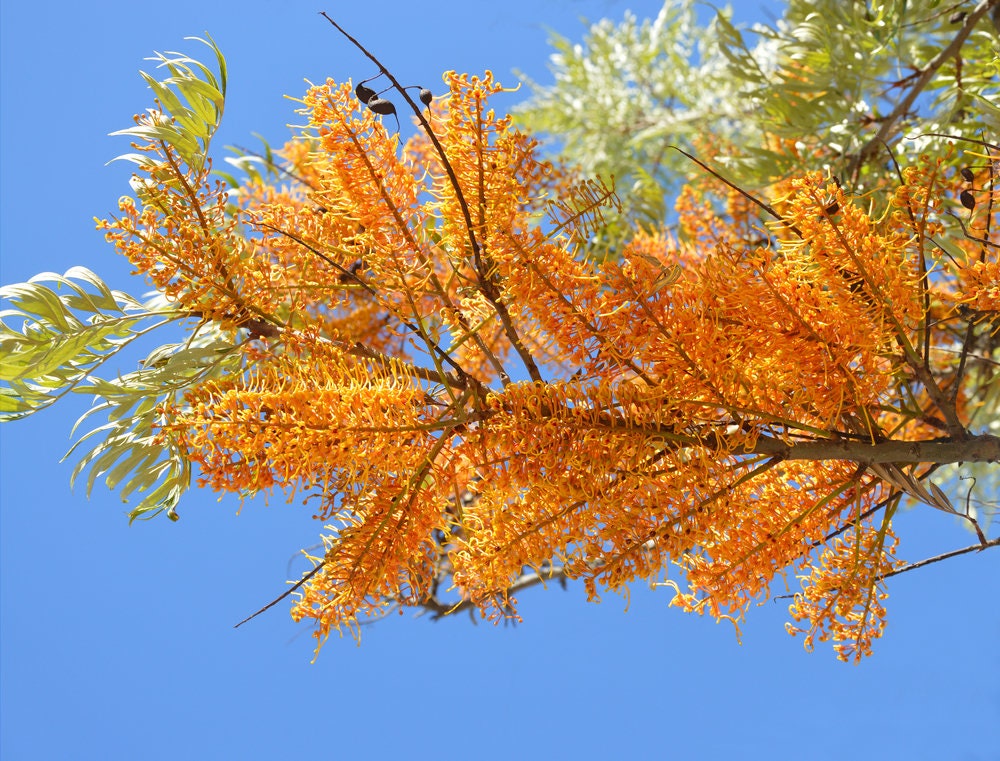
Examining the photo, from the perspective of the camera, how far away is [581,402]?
71 centimetres

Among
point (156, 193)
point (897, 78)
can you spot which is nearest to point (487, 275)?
point (156, 193)

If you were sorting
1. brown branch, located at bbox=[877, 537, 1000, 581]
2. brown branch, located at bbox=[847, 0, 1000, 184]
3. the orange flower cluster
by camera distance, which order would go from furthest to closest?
brown branch, located at bbox=[847, 0, 1000, 184] < brown branch, located at bbox=[877, 537, 1000, 581] < the orange flower cluster

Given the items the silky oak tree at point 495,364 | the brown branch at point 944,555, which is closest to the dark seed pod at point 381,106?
the silky oak tree at point 495,364

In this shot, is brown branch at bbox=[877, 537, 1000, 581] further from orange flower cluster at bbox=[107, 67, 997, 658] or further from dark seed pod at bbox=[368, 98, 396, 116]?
dark seed pod at bbox=[368, 98, 396, 116]

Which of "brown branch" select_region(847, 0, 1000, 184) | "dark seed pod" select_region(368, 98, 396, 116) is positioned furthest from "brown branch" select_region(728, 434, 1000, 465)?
"brown branch" select_region(847, 0, 1000, 184)

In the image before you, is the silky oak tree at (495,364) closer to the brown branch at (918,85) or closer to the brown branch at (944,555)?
the brown branch at (944,555)

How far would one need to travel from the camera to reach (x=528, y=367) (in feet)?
2.53

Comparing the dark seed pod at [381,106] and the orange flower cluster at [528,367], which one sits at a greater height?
the dark seed pod at [381,106]

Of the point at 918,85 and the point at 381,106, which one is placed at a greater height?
the point at 918,85

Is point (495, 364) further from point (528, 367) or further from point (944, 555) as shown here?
point (944, 555)

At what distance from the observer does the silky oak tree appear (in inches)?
28.5

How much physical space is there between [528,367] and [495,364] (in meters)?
0.06

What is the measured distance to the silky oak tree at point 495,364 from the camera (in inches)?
28.5

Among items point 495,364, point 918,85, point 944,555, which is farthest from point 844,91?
point 495,364
